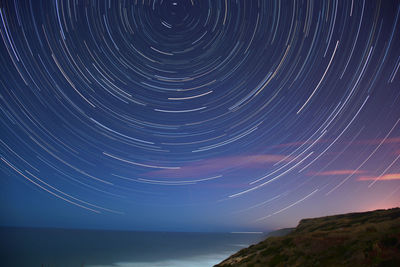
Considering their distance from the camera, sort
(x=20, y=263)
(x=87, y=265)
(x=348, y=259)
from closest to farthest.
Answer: (x=348, y=259) < (x=20, y=263) < (x=87, y=265)

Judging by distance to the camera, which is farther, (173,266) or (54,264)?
(173,266)

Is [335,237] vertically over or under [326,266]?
over

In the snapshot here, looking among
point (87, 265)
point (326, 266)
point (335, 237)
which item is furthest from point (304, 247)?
point (87, 265)

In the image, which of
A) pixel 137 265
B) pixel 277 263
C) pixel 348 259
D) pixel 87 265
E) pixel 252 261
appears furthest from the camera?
pixel 137 265

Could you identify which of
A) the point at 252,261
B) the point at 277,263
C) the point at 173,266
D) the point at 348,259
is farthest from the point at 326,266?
the point at 173,266

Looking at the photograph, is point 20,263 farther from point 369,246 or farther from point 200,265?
point 369,246

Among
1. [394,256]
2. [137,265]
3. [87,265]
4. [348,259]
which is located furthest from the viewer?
[137,265]

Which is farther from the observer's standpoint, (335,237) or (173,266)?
(173,266)

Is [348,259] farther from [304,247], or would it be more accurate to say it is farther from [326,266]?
[304,247]

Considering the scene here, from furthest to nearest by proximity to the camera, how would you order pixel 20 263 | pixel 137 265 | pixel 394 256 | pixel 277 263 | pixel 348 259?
pixel 137 265 < pixel 20 263 < pixel 277 263 < pixel 348 259 < pixel 394 256
